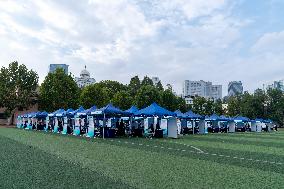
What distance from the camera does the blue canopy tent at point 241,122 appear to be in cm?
5311

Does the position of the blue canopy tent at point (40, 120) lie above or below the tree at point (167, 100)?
below

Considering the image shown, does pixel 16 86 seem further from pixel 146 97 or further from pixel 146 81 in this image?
pixel 146 81

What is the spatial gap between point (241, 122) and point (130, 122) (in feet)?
86.3

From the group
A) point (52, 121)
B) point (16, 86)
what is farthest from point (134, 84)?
point (52, 121)

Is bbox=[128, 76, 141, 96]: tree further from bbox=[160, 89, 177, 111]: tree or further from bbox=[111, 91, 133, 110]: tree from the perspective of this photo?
bbox=[111, 91, 133, 110]: tree

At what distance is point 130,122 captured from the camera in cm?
3509

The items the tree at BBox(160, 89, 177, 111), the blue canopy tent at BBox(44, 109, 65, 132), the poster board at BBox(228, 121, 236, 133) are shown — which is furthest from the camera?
the tree at BBox(160, 89, 177, 111)

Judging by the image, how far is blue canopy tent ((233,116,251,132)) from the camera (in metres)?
53.1

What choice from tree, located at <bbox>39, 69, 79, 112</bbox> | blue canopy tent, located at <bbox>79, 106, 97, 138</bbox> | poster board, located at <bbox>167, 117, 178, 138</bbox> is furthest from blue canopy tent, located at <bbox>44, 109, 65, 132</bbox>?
tree, located at <bbox>39, 69, 79, 112</bbox>

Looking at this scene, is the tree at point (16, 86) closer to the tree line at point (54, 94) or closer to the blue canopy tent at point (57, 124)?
the tree line at point (54, 94)

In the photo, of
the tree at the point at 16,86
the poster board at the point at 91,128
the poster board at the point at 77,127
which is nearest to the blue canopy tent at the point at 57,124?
the poster board at the point at 77,127

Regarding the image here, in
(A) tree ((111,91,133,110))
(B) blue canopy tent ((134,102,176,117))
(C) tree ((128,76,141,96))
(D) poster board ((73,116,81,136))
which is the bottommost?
(D) poster board ((73,116,81,136))

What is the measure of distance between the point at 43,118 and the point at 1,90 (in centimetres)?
2678

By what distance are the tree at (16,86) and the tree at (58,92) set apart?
9.37ft
